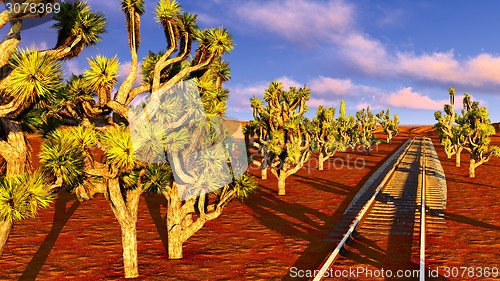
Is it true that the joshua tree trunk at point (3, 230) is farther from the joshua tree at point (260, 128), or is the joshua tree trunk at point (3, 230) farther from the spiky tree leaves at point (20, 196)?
the joshua tree at point (260, 128)

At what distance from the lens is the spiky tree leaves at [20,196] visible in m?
5.98

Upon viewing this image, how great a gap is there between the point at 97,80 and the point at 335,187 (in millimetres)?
21087

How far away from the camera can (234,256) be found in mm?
12039

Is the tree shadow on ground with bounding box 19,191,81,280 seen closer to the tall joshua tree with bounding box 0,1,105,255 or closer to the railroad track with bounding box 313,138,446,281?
the tall joshua tree with bounding box 0,1,105,255

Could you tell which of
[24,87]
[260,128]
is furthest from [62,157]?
[260,128]

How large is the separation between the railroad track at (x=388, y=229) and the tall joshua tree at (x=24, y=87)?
22.5 feet

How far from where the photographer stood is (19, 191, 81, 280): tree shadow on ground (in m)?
10.8

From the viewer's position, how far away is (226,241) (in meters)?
13.8

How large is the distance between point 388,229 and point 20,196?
42.9ft

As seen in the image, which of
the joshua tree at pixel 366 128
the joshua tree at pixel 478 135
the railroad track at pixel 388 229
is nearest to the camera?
the railroad track at pixel 388 229

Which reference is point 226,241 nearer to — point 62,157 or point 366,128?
point 62,157

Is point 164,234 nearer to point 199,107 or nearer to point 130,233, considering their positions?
point 130,233

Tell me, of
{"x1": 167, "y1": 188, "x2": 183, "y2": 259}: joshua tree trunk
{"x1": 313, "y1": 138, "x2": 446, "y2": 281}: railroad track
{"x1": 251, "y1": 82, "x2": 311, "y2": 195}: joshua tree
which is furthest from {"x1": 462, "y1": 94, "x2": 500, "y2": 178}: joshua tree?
{"x1": 167, "y1": 188, "x2": 183, "y2": 259}: joshua tree trunk

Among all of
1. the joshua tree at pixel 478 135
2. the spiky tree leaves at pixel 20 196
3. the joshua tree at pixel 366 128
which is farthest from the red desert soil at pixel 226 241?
the joshua tree at pixel 366 128
